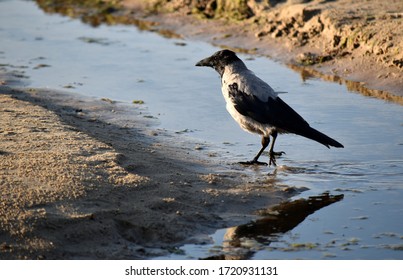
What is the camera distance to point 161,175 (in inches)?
295

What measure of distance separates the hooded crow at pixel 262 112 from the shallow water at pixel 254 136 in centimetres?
29

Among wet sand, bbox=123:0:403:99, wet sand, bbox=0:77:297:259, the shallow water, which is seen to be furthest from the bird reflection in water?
wet sand, bbox=123:0:403:99

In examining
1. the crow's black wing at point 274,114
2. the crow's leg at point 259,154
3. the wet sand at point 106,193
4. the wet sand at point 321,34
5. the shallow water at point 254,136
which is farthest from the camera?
the wet sand at point 321,34

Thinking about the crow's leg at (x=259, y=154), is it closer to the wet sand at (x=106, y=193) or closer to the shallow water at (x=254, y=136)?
the shallow water at (x=254, y=136)

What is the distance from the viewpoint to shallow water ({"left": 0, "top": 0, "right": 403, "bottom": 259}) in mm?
6387

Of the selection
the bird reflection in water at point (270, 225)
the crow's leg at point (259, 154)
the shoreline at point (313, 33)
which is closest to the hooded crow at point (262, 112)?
the crow's leg at point (259, 154)

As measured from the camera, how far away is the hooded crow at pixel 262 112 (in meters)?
8.20

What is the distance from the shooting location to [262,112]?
27.2ft

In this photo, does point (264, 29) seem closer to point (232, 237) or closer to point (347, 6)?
point (347, 6)

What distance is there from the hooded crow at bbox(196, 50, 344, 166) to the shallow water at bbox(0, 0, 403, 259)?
0.29 m

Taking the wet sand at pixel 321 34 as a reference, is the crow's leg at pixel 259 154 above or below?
below

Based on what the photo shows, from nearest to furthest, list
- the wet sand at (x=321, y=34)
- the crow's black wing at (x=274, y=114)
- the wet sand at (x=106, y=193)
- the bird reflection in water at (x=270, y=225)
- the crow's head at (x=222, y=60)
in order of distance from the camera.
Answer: the wet sand at (x=106, y=193)
the bird reflection in water at (x=270, y=225)
the crow's black wing at (x=274, y=114)
the crow's head at (x=222, y=60)
the wet sand at (x=321, y=34)

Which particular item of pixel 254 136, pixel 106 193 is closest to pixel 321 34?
pixel 254 136

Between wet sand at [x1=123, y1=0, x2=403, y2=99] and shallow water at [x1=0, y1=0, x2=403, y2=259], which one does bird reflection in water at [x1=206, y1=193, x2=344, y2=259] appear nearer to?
shallow water at [x1=0, y1=0, x2=403, y2=259]
